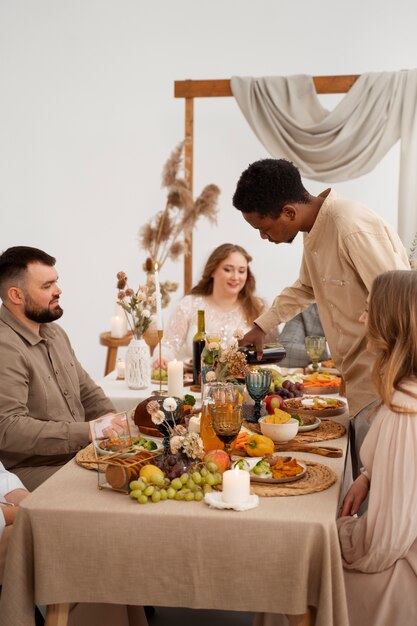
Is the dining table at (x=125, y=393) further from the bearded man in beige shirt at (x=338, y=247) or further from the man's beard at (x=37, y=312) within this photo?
the bearded man in beige shirt at (x=338, y=247)

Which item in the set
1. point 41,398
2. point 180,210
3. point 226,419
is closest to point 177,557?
point 226,419

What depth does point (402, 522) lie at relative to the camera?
63.1 inches

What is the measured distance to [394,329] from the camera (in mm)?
1719

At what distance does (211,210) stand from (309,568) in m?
3.56

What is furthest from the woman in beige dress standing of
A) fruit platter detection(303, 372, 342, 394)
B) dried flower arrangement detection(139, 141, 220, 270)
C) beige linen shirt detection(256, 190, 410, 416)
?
dried flower arrangement detection(139, 141, 220, 270)

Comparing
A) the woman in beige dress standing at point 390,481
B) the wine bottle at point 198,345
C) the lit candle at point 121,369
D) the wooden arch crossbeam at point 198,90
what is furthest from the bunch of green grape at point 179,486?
the wooden arch crossbeam at point 198,90

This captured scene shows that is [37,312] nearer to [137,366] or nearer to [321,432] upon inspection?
[137,366]

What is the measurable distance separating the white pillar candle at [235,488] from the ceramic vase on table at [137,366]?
1511mm

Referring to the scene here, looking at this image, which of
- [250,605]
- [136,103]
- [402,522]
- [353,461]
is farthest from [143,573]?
[136,103]

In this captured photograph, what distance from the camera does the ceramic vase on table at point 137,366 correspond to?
304cm

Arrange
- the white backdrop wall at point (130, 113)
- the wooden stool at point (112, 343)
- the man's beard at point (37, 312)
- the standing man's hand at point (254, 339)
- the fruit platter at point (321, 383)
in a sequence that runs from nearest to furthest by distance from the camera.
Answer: the man's beard at point (37, 312), the standing man's hand at point (254, 339), the fruit platter at point (321, 383), the wooden stool at point (112, 343), the white backdrop wall at point (130, 113)

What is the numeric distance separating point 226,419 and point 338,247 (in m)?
0.75

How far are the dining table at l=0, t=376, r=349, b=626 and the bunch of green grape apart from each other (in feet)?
0.05

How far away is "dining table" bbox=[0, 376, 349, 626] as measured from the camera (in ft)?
4.94
